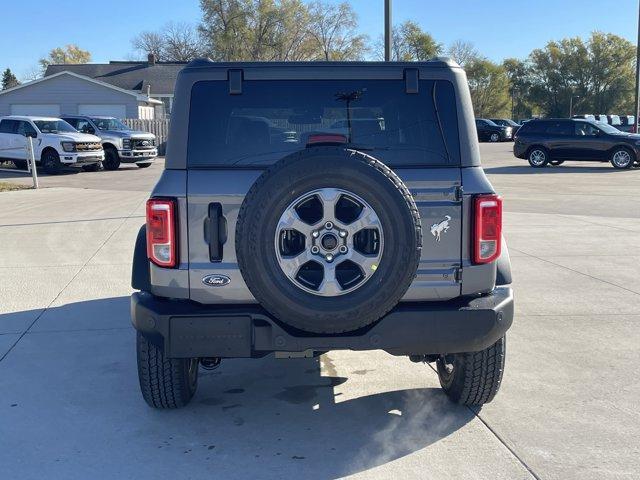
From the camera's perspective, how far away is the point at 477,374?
4254 mm

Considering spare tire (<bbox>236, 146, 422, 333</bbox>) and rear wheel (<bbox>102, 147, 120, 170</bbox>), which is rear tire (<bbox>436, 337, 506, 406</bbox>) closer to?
spare tire (<bbox>236, 146, 422, 333</bbox>)

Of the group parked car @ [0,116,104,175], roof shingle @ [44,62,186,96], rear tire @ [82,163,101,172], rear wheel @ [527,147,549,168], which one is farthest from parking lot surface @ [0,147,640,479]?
roof shingle @ [44,62,186,96]

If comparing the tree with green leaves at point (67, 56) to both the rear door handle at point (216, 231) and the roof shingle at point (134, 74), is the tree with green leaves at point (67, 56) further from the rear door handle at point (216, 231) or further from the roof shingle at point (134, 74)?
the rear door handle at point (216, 231)

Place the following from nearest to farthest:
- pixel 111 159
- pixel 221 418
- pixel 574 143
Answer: pixel 221 418
pixel 574 143
pixel 111 159

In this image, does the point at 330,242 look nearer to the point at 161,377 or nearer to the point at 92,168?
the point at 161,377

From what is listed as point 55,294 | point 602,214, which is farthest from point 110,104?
point 55,294

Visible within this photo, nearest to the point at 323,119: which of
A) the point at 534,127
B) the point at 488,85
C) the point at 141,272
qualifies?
the point at 141,272

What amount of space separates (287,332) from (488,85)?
8042 centimetres

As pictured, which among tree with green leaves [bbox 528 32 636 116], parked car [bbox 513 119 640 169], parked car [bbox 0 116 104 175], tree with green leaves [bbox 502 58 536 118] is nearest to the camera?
parked car [bbox 0 116 104 175]

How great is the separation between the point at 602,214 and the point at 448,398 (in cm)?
1039

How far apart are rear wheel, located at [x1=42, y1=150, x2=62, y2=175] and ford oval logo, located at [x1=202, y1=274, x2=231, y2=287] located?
22.0 metres

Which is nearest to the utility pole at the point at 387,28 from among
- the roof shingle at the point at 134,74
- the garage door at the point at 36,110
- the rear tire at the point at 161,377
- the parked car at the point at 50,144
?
the rear tire at the point at 161,377

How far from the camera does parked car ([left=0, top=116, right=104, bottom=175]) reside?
78.4ft

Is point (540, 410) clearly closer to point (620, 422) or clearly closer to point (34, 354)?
point (620, 422)
